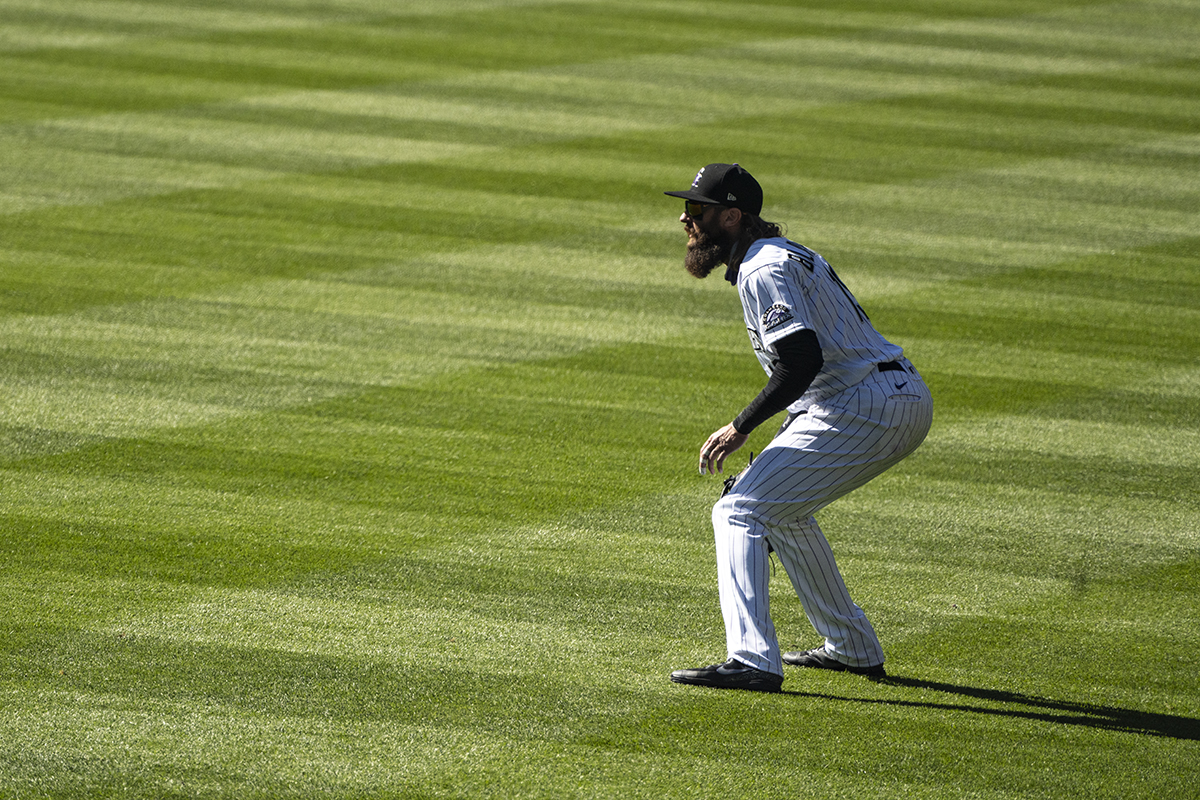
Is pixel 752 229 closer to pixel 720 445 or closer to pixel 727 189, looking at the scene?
pixel 727 189

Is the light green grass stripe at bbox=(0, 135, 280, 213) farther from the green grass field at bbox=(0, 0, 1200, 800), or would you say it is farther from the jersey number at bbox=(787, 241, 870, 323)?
the jersey number at bbox=(787, 241, 870, 323)

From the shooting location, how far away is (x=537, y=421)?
8.91 meters

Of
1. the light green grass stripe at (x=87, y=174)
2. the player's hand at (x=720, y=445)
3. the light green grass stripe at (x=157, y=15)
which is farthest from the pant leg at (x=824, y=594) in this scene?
the light green grass stripe at (x=157, y=15)

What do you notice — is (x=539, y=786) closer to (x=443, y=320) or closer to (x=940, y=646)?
(x=940, y=646)

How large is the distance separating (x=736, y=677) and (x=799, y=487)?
0.73m

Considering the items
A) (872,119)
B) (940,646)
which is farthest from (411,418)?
(872,119)

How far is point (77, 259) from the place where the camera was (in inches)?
465

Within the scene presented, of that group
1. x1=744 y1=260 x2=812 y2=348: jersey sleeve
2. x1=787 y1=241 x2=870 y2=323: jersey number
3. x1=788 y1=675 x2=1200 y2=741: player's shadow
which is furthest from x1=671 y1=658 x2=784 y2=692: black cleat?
x1=787 y1=241 x2=870 y2=323: jersey number

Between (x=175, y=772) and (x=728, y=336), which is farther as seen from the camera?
(x=728, y=336)

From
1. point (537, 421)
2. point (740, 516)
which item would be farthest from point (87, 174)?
point (740, 516)

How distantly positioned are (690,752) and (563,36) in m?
16.8

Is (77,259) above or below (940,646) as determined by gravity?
above

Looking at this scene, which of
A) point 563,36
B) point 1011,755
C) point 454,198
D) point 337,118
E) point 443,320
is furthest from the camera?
point 563,36

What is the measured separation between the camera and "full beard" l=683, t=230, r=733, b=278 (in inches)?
222
